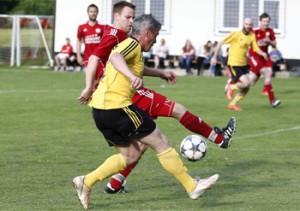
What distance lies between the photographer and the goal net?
1647 inches

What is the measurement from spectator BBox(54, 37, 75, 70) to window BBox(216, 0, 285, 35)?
620 centimetres

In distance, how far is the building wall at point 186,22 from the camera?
129ft

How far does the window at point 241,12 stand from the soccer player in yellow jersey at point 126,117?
31.0 meters

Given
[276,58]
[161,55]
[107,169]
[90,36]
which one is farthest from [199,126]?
[161,55]

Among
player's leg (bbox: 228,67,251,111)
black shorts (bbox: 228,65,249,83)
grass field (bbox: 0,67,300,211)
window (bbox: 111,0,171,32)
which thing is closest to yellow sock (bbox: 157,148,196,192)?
grass field (bbox: 0,67,300,211)

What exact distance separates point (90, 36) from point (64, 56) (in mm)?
19658

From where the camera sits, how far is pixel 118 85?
29.5 feet

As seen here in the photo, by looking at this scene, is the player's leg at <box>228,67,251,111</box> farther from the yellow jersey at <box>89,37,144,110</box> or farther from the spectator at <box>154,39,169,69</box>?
the spectator at <box>154,39,169,69</box>

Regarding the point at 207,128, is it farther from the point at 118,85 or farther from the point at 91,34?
the point at 91,34

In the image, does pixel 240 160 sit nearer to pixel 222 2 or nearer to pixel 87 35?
pixel 87 35

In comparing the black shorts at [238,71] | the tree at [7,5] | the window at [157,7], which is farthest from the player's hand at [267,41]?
the tree at [7,5]

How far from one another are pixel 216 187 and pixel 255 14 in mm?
29816

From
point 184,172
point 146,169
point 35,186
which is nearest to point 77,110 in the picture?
point 146,169

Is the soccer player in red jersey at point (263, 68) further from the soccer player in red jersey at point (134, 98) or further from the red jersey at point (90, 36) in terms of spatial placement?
the soccer player in red jersey at point (134, 98)
